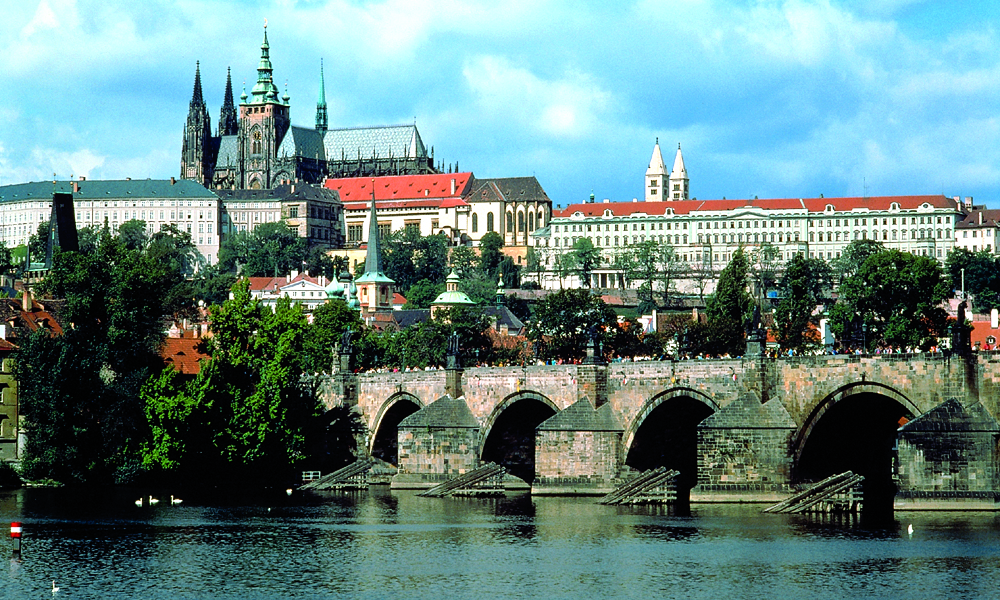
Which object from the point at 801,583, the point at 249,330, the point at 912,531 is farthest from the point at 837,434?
the point at 249,330

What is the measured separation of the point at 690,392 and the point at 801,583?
19637 millimetres

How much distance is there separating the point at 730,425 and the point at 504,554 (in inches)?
431

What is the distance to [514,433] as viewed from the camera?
285 ft

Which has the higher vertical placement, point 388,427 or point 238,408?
point 238,408

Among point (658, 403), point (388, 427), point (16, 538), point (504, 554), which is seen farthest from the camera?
point (388, 427)

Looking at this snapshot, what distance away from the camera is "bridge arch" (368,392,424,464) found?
94.4 m

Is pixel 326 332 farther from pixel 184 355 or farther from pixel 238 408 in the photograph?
pixel 238 408

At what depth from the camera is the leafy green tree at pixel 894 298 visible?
109562mm

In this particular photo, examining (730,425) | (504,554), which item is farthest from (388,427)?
(504,554)

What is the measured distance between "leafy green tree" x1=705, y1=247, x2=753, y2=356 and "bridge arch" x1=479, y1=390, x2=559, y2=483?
36.6 m

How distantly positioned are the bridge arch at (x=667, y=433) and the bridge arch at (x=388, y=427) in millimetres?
19589

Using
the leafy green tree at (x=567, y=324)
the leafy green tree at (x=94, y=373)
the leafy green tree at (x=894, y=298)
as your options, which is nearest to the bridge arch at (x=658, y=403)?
the leafy green tree at (x=94, y=373)

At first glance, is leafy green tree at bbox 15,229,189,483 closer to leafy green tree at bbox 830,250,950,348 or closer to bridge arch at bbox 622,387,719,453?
bridge arch at bbox 622,387,719,453

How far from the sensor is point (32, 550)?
63062 mm
